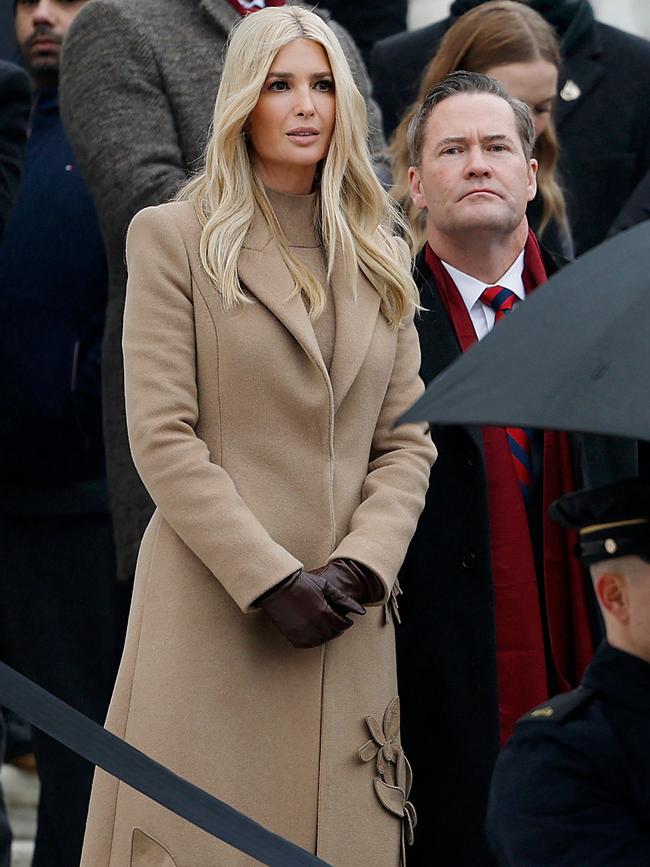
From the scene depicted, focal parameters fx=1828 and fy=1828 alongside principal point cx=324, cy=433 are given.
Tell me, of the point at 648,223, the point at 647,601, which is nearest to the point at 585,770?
the point at 647,601

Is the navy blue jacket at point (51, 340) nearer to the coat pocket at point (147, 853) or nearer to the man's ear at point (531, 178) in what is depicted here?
A: the man's ear at point (531, 178)

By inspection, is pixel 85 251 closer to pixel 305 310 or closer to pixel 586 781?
pixel 305 310

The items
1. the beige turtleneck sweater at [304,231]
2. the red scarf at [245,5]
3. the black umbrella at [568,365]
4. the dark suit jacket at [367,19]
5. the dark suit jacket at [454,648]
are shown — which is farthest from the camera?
the dark suit jacket at [367,19]

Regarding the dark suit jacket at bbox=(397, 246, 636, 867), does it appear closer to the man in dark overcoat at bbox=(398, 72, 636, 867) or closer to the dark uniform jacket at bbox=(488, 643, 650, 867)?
the man in dark overcoat at bbox=(398, 72, 636, 867)

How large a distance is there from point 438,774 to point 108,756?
130 centimetres

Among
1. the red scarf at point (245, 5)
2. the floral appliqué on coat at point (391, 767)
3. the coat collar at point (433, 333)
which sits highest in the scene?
the red scarf at point (245, 5)

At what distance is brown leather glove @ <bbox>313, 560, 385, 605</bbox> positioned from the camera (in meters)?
3.62

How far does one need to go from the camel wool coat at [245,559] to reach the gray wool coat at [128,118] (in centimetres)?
66

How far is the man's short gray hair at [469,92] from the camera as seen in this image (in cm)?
439

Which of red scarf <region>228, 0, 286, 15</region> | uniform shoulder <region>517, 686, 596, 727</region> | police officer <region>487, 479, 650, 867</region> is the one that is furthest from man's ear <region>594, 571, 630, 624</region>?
red scarf <region>228, 0, 286, 15</region>

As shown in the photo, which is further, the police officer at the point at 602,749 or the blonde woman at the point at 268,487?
the blonde woman at the point at 268,487

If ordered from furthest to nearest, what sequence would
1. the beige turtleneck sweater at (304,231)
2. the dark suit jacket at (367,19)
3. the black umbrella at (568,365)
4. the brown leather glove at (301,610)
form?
the dark suit jacket at (367,19), the beige turtleneck sweater at (304,231), the brown leather glove at (301,610), the black umbrella at (568,365)

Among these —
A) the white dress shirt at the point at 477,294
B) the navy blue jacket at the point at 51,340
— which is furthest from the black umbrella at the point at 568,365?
the navy blue jacket at the point at 51,340

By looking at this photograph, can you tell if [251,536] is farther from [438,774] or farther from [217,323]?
[438,774]
